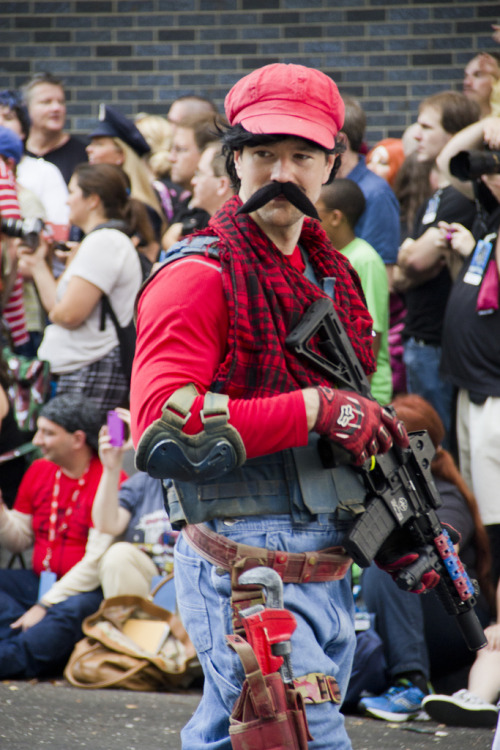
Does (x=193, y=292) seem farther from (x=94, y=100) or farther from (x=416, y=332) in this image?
(x=94, y=100)

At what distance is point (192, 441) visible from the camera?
1.99m

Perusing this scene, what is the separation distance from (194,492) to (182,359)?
28cm

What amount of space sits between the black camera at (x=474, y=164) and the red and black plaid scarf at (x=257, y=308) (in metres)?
2.05

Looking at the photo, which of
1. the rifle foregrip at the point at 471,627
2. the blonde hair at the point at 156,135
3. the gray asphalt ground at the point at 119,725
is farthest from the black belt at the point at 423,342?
the blonde hair at the point at 156,135

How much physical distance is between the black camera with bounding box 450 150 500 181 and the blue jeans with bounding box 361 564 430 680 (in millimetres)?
1659

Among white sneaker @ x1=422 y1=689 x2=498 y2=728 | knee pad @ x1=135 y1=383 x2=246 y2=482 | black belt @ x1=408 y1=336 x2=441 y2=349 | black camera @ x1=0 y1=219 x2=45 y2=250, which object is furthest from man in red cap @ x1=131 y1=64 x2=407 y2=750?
black camera @ x1=0 y1=219 x2=45 y2=250

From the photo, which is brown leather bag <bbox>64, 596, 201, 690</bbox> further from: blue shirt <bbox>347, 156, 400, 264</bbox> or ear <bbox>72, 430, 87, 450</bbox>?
blue shirt <bbox>347, 156, 400, 264</bbox>

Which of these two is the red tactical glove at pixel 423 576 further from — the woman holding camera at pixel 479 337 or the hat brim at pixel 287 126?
the woman holding camera at pixel 479 337

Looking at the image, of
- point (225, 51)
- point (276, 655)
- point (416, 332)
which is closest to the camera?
point (276, 655)

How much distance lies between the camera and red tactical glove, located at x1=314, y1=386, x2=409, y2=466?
6.79 feet

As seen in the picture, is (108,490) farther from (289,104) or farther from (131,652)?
(289,104)

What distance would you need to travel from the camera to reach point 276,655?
2010mm

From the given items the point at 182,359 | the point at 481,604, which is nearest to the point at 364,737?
the point at 481,604

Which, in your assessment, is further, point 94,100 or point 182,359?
point 94,100
